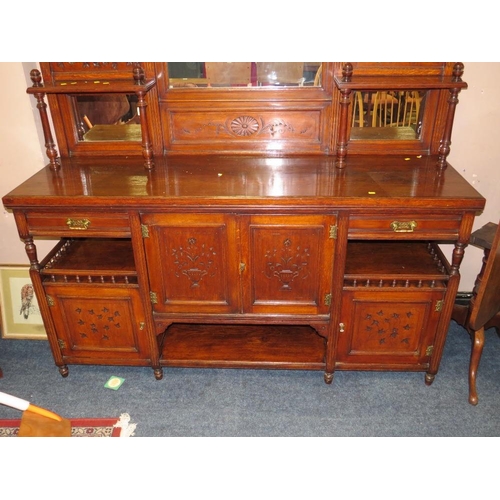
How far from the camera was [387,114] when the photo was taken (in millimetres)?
2254

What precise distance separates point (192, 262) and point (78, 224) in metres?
0.51

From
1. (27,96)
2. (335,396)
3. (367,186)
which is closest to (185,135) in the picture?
(27,96)

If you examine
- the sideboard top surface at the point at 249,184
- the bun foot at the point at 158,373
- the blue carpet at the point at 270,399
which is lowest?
the blue carpet at the point at 270,399

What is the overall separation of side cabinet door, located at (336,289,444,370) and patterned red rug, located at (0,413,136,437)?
3.44 feet

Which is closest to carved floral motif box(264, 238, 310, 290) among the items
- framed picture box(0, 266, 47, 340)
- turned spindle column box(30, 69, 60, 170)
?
turned spindle column box(30, 69, 60, 170)

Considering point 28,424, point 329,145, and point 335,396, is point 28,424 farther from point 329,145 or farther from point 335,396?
point 329,145

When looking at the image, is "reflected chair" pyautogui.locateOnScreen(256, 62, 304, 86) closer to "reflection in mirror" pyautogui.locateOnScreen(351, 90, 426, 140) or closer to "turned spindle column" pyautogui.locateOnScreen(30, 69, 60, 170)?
"reflection in mirror" pyautogui.locateOnScreen(351, 90, 426, 140)

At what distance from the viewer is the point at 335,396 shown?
2.27 meters

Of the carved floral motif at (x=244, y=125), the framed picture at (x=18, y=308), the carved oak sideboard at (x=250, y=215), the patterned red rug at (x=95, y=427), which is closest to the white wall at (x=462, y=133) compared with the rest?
the carved oak sideboard at (x=250, y=215)

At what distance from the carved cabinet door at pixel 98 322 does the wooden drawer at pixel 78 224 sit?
0.27 metres

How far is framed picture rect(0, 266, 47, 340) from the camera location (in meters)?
2.63

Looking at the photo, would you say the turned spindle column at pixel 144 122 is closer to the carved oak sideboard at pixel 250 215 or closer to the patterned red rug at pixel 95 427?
the carved oak sideboard at pixel 250 215

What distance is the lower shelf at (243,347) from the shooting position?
2326 mm

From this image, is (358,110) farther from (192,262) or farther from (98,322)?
(98,322)
